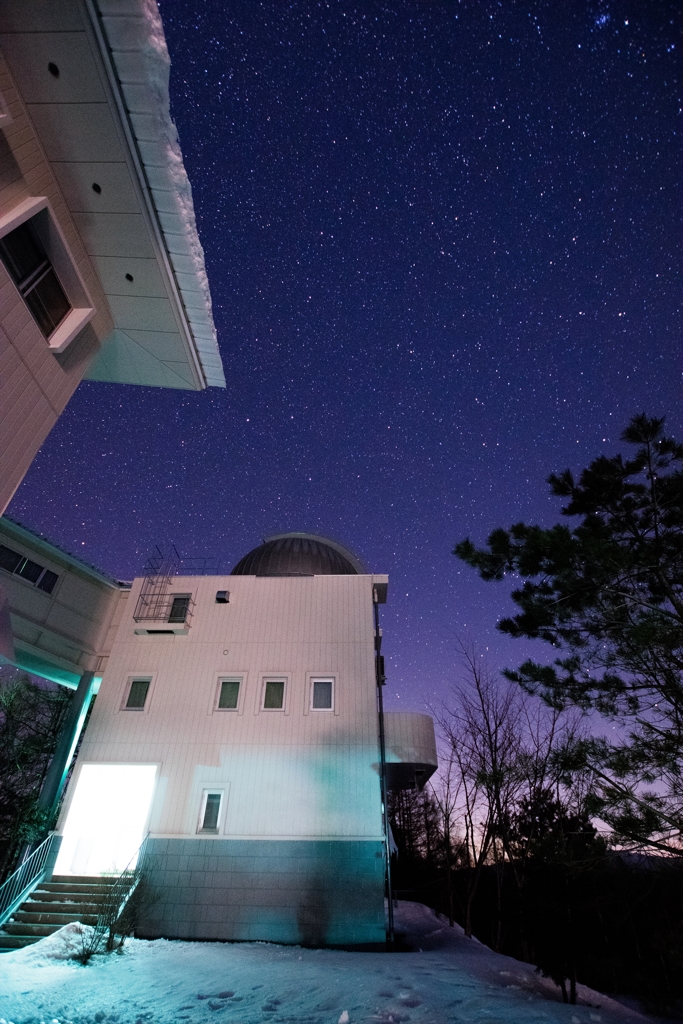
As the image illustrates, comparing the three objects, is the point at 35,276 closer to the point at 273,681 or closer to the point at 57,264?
the point at 57,264

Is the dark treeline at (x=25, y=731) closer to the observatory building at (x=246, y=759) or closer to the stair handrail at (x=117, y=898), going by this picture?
the observatory building at (x=246, y=759)

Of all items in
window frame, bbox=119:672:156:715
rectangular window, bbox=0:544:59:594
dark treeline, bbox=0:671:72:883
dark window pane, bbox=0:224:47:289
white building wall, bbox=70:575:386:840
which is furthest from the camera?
dark treeline, bbox=0:671:72:883

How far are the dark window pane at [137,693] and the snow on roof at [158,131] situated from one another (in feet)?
36.6

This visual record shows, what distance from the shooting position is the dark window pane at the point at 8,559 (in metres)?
12.8

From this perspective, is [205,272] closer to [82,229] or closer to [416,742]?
[82,229]

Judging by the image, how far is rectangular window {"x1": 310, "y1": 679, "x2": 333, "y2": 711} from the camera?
1305 cm

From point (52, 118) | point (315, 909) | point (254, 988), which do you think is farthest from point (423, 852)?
point (52, 118)

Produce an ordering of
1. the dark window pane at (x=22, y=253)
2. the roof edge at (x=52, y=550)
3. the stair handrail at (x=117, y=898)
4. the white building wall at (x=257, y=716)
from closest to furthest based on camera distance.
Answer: the dark window pane at (x=22, y=253) → the stair handrail at (x=117, y=898) → the white building wall at (x=257, y=716) → the roof edge at (x=52, y=550)

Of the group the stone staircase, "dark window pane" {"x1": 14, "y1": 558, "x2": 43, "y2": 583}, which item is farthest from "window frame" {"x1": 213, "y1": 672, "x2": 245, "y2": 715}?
"dark window pane" {"x1": 14, "y1": 558, "x2": 43, "y2": 583}

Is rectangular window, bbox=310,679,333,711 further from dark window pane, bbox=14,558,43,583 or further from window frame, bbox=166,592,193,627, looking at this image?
dark window pane, bbox=14,558,43,583

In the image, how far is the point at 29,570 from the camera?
13508mm

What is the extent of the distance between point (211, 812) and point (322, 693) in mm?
3945

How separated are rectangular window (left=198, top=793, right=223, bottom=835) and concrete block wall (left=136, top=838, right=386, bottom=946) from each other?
31 cm

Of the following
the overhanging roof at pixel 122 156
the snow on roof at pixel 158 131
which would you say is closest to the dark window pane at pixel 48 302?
the overhanging roof at pixel 122 156
